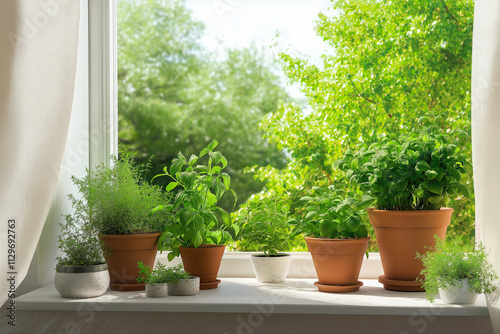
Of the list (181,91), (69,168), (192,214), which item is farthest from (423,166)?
(181,91)

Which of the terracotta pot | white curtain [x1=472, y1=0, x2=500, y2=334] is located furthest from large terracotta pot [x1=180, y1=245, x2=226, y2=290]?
white curtain [x1=472, y1=0, x2=500, y2=334]

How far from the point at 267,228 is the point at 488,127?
72 centimetres

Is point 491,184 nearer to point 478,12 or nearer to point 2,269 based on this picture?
point 478,12

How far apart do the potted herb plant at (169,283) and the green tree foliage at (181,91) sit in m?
0.90

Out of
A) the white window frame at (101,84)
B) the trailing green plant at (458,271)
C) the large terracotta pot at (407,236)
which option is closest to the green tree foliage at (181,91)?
the white window frame at (101,84)

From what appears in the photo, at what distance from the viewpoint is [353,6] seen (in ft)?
5.88

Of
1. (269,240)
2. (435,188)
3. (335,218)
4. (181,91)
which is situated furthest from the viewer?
(181,91)

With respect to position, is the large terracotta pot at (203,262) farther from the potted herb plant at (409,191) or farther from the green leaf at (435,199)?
the green leaf at (435,199)

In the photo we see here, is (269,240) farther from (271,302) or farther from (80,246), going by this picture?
(80,246)

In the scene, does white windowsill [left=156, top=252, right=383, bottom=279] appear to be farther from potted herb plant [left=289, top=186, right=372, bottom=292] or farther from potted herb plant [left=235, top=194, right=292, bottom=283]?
potted herb plant [left=289, top=186, right=372, bottom=292]

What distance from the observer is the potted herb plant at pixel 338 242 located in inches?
56.1

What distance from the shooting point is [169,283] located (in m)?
1.43

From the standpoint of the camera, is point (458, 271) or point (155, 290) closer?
point (458, 271)

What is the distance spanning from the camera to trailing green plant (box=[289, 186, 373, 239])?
4.69 ft
